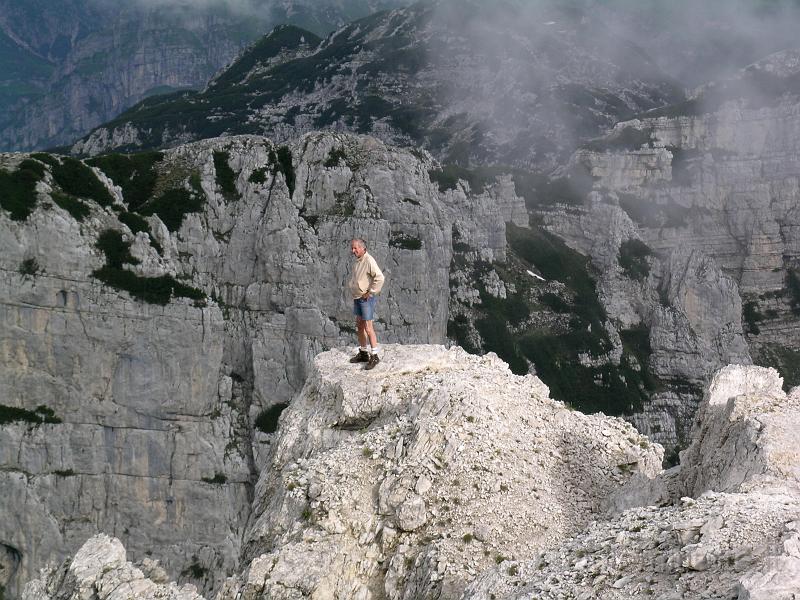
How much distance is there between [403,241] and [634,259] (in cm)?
7350

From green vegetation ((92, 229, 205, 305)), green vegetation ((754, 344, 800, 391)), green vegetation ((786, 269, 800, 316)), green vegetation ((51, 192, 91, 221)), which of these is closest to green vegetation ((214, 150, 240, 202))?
green vegetation ((92, 229, 205, 305))

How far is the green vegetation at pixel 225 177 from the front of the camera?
247 ft

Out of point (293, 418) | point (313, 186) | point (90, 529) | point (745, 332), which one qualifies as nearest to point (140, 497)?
point (90, 529)

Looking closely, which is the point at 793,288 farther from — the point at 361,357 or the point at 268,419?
the point at 361,357

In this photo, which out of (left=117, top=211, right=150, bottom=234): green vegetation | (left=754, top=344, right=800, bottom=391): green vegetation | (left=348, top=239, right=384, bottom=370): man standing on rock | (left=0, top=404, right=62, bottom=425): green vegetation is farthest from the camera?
(left=754, top=344, right=800, bottom=391): green vegetation

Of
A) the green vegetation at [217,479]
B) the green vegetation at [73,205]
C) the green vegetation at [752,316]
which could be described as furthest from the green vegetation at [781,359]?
the green vegetation at [73,205]

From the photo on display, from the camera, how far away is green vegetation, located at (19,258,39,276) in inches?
2422

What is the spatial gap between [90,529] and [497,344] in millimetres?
61883

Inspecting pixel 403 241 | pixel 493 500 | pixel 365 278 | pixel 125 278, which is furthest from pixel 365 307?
pixel 403 241

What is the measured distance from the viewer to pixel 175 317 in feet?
217

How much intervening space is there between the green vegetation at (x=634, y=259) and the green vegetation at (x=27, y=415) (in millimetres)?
102720

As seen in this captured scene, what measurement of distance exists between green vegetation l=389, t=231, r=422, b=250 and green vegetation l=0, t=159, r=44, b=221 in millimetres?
33369

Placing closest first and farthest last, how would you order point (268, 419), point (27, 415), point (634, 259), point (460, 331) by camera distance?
point (27, 415)
point (268, 419)
point (460, 331)
point (634, 259)

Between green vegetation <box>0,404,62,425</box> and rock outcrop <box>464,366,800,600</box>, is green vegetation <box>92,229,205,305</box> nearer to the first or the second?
green vegetation <box>0,404,62,425</box>
